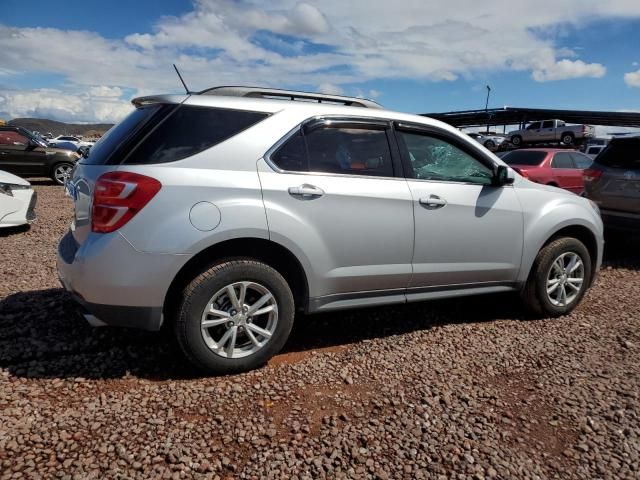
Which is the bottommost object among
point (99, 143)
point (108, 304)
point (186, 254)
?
point (108, 304)

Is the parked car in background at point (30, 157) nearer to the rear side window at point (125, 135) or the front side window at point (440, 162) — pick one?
the rear side window at point (125, 135)

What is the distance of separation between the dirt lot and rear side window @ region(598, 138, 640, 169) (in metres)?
3.32

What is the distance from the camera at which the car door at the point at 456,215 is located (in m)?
3.70

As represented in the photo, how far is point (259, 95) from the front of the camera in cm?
348

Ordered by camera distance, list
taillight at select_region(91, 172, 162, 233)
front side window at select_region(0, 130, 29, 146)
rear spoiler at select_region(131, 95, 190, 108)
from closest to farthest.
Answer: taillight at select_region(91, 172, 162, 233), rear spoiler at select_region(131, 95, 190, 108), front side window at select_region(0, 130, 29, 146)

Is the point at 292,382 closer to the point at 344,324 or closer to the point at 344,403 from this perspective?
the point at 344,403

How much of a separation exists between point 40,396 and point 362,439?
6.16ft

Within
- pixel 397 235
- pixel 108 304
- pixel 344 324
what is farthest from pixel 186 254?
pixel 344 324

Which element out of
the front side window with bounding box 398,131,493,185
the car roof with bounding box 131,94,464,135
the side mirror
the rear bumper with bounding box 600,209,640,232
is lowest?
the rear bumper with bounding box 600,209,640,232

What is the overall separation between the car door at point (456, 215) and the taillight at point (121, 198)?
1852 millimetres

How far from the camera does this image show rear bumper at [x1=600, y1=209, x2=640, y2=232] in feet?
21.8

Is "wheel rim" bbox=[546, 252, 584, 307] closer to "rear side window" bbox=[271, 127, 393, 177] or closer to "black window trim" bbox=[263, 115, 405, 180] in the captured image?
"black window trim" bbox=[263, 115, 405, 180]

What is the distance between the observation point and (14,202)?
23.6ft

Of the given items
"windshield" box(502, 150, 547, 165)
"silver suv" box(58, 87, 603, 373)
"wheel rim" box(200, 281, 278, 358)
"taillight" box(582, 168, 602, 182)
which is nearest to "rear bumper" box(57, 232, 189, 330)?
"silver suv" box(58, 87, 603, 373)
